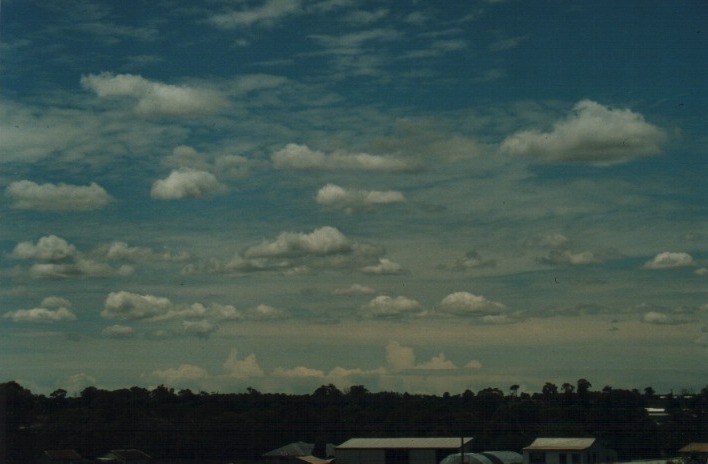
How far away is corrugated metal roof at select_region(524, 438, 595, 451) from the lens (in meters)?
27.9

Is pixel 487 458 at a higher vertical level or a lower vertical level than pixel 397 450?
lower

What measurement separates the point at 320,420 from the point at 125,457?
5.33m

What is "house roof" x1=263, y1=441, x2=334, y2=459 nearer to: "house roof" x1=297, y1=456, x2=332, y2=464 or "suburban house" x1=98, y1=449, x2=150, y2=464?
"house roof" x1=297, y1=456, x2=332, y2=464

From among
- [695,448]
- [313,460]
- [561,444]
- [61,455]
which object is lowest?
[313,460]

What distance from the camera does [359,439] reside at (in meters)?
29.9

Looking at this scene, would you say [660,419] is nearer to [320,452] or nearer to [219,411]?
[320,452]

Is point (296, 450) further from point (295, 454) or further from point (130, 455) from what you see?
point (130, 455)

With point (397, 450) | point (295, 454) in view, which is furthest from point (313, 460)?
point (397, 450)

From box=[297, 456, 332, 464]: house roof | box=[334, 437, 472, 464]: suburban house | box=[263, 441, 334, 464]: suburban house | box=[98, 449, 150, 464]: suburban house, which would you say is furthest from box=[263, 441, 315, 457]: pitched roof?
box=[98, 449, 150, 464]: suburban house

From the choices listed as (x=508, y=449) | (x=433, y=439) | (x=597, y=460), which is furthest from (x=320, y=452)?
(x=597, y=460)

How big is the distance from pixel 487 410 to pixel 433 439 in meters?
1.85

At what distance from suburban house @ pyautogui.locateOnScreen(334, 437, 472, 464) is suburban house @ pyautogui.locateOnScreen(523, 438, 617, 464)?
1.78 m

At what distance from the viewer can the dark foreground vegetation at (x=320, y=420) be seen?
28500mm

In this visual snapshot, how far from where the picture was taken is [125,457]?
30.5 m
